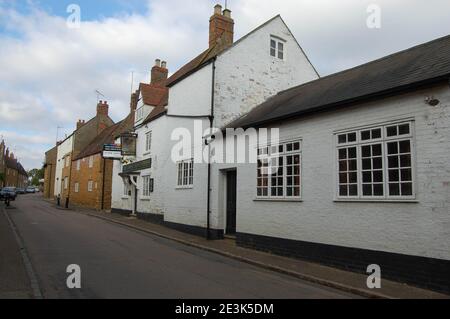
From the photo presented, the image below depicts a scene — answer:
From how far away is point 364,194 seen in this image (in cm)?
933

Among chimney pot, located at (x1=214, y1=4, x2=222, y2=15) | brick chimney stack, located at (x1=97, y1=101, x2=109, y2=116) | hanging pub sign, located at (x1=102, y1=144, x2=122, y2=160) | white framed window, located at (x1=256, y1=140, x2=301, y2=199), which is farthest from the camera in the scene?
brick chimney stack, located at (x1=97, y1=101, x2=109, y2=116)

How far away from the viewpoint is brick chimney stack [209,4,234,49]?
20547 mm

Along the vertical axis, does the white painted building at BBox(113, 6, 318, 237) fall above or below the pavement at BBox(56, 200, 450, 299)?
above

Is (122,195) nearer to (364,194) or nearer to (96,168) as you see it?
(96,168)

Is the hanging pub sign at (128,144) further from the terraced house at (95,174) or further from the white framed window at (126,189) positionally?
the white framed window at (126,189)

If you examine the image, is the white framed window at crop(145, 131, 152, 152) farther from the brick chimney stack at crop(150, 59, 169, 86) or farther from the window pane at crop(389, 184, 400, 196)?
the window pane at crop(389, 184, 400, 196)

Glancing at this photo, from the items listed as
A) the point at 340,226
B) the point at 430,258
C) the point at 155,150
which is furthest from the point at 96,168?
the point at 430,258

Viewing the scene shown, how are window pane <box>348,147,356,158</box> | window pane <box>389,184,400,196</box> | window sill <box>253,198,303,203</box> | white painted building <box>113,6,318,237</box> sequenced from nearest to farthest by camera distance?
window pane <box>389,184,400,196</box>
window pane <box>348,147,356,158</box>
window sill <box>253,198,303,203</box>
white painted building <box>113,6,318,237</box>

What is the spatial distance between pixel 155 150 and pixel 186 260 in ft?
39.5

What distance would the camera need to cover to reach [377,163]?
9109 mm

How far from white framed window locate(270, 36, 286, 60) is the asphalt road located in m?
10.1

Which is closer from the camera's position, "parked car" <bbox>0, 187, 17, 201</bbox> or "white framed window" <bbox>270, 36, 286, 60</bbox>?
"white framed window" <bbox>270, 36, 286, 60</bbox>

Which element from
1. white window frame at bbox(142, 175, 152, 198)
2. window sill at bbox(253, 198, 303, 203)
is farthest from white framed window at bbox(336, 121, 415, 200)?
white window frame at bbox(142, 175, 152, 198)

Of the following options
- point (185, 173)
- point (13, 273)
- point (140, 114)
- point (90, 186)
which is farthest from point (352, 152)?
point (90, 186)
